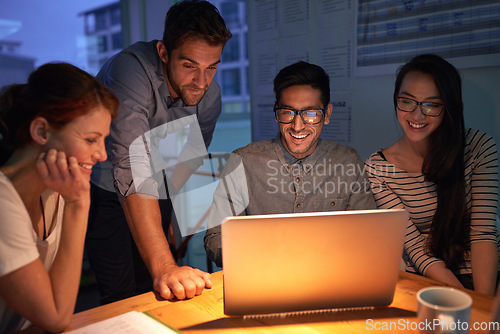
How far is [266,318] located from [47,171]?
2.01ft

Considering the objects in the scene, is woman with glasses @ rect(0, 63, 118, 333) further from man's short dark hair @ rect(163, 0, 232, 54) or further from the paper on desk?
man's short dark hair @ rect(163, 0, 232, 54)

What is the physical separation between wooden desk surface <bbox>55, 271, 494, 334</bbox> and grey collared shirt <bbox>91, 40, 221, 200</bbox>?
1.51 ft

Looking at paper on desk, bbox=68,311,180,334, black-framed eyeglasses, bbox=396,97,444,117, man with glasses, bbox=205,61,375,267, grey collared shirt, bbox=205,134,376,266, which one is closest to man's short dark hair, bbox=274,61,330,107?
man with glasses, bbox=205,61,375,267

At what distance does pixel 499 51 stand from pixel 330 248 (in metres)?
1.50

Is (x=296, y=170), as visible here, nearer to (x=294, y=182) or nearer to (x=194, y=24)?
(x=294, y=182)

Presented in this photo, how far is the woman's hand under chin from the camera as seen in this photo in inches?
37.9

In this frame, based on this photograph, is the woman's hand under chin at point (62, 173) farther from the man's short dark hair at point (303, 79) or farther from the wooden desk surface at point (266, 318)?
the man's short dark hair at point (303, 79)

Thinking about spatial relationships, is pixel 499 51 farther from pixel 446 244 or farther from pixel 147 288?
pixel 147 288

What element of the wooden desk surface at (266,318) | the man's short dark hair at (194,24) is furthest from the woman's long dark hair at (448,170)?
the man's short dark hair at (194,24)

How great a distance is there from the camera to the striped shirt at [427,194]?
1638 millimetres

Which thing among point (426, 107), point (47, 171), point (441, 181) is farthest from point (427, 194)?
point (47, 171)

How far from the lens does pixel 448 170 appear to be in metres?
1.69

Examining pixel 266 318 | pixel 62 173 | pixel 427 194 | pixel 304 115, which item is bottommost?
pixel 266 318

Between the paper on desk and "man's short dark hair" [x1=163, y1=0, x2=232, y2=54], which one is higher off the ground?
"man's short dark hair" [x1=163, y1=0, x2=232, y2=54]
